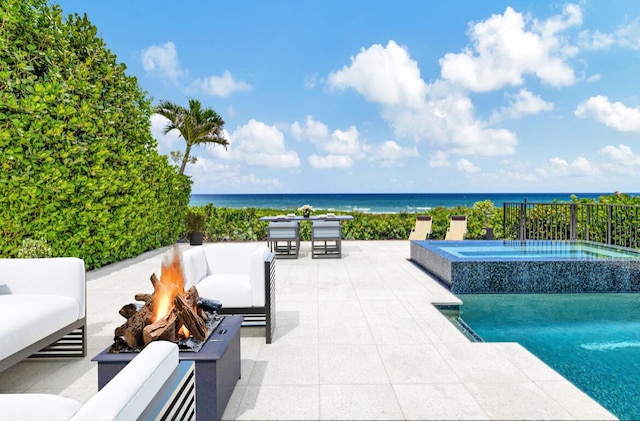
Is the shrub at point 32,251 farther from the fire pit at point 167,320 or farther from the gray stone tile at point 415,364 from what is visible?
the gray stone tile at point 415,364

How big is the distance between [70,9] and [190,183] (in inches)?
235

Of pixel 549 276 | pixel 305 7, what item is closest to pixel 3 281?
pixel 549 276

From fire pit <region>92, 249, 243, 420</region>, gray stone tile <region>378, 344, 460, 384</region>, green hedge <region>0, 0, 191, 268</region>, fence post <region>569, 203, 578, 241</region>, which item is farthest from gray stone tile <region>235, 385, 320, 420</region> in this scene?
fence post <region>569, 203, 578, 241</region>

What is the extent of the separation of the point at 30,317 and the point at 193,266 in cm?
142

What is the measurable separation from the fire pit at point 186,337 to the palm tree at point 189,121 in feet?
41.8

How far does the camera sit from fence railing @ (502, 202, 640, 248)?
336 inches

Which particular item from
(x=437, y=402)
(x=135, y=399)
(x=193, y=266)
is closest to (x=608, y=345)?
(x=437, y=402)

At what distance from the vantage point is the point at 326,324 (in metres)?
4.21

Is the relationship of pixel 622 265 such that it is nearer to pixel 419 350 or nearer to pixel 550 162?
pixel 419 350

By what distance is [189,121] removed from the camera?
48.5 ft

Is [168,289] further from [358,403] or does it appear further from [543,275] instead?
[543,275]

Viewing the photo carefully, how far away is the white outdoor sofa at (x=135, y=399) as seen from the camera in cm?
98

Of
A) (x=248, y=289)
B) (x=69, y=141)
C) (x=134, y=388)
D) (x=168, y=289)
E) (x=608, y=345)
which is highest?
(x=69, y=141)

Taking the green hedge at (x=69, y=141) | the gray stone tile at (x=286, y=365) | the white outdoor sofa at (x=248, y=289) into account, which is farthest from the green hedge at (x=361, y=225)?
the gray stone tile at (x=286, y=365)
